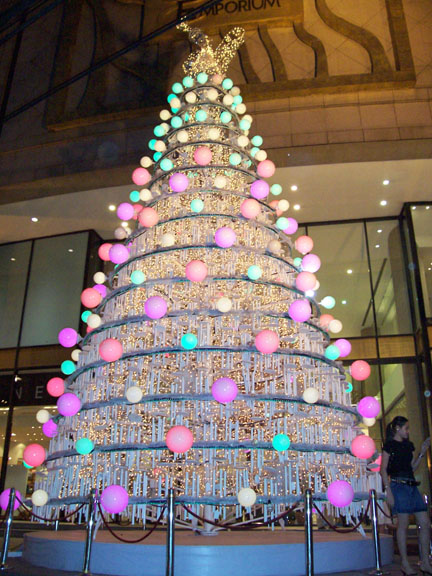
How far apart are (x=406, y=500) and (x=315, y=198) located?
30.8 ft

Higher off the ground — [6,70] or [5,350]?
[6,70]

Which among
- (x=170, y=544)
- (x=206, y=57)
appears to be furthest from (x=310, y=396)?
(x=206, y=57)

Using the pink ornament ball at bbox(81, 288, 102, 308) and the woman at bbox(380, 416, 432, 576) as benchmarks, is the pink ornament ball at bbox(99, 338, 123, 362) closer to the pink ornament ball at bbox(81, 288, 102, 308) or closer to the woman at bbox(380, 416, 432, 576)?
the pink ornament ball at bbox(81, 288, 102, 308)

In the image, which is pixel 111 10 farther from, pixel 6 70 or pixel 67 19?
pixel 6 70

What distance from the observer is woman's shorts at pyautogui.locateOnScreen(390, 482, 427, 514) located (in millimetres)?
4492

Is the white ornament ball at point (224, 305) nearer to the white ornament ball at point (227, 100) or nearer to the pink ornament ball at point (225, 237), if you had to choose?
the pink ornament ball at point (225, 237)

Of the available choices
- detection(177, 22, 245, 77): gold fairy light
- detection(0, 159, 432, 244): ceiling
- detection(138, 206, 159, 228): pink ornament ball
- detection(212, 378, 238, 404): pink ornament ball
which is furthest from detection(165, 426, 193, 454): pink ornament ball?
Answer: detection(0, 159, 432, 244): ceiling

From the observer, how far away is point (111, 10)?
45.9 ft

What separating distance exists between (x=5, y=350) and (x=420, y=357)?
10940 mm

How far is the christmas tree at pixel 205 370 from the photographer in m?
4.69

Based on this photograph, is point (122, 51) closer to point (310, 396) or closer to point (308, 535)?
point (310, 396)

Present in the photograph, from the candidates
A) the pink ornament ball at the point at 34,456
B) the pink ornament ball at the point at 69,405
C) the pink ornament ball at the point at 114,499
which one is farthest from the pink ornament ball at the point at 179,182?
the pink ornament ball at the point at 114,499

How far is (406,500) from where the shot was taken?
4520 mm

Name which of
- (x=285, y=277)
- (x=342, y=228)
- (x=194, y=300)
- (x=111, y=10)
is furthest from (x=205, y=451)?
(x=111, y=10)
